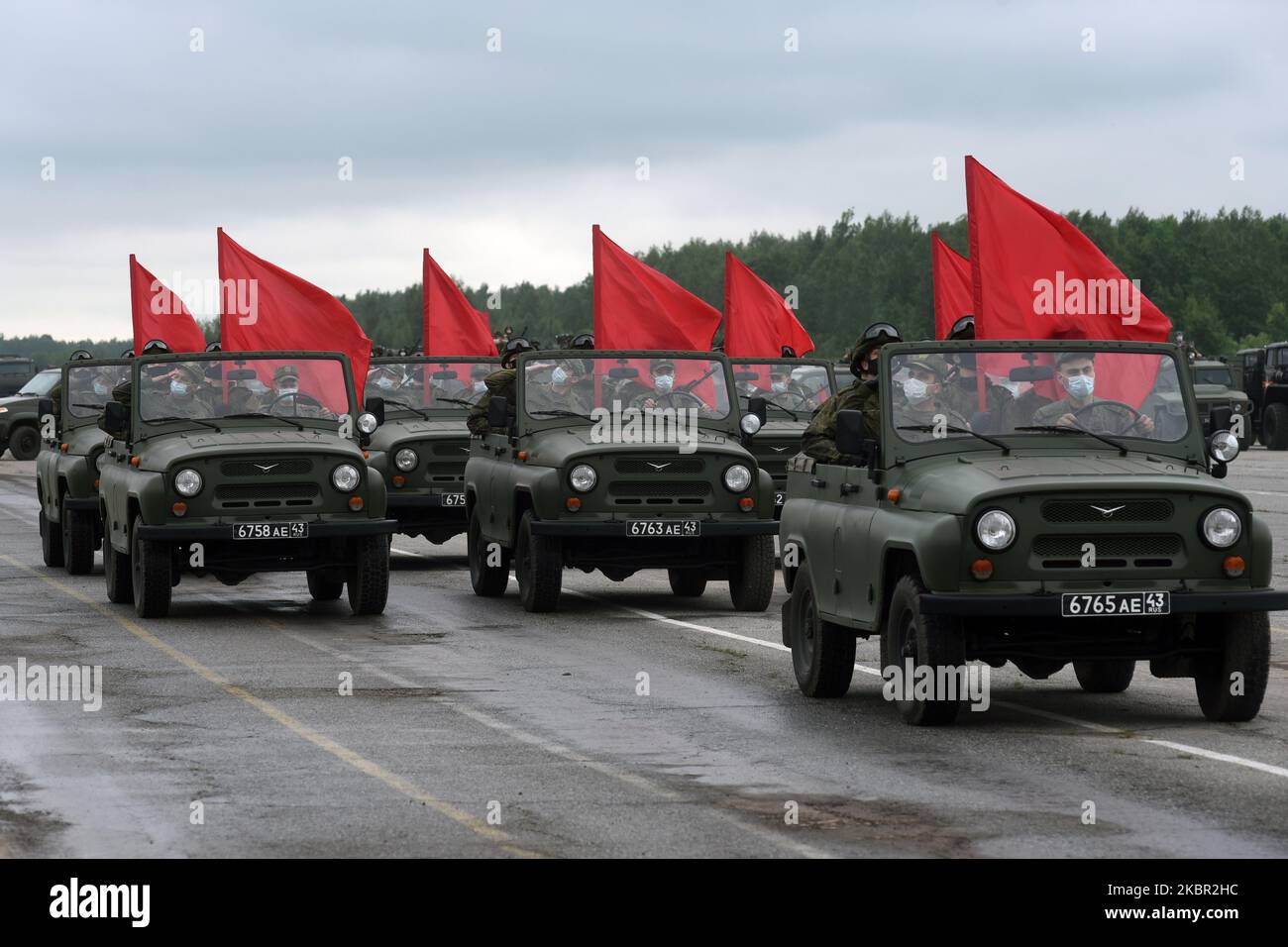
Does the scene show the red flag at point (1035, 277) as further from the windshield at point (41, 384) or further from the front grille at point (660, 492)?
the windshield at point (41, 384)

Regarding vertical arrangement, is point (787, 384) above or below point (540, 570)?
above

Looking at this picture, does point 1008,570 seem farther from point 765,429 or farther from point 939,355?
point 765,429

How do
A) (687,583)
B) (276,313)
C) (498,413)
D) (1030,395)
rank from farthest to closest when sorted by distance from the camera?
(276,313) < (687,583) < (498,413) < (1030,395)

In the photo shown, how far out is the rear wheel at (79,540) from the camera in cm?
2298

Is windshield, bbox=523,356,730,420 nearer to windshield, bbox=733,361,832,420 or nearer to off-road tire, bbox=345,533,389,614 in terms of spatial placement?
off-road tire, bbox=345,533,389,614

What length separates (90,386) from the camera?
24641 mm

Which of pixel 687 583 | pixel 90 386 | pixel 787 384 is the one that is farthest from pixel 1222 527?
pixel 90 386

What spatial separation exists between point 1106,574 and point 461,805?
11.2 feet

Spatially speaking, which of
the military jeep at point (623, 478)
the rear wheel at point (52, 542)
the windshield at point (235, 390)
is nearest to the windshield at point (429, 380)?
the rear wheel at point (52, 542)

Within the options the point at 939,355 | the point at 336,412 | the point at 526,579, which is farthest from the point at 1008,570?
the point at 336,412

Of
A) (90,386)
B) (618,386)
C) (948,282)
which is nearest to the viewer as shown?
(618,386)

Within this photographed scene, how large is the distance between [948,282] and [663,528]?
5.14 m

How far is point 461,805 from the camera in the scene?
31.5 ft

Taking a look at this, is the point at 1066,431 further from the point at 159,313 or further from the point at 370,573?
the point at 159,313
